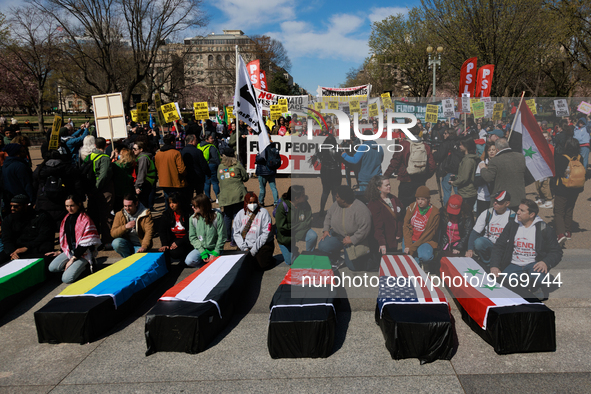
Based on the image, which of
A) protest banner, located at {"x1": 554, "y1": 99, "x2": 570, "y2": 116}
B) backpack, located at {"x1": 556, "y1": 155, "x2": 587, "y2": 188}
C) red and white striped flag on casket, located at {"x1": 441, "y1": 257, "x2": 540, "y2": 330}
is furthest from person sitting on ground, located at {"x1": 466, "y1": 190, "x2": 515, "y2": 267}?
backpack, located at {"x1": 556, "y1": 155, "x2": 587, "y2": 188}

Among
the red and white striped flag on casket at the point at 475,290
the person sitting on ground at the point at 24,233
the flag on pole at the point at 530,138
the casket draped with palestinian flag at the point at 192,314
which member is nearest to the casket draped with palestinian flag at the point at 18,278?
the person sitting on ground at the point at 24,233

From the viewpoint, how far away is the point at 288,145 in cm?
1209

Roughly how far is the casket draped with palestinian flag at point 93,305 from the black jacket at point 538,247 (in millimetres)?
4328

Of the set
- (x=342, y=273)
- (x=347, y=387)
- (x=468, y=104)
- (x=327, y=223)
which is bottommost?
(x=347, y=387)

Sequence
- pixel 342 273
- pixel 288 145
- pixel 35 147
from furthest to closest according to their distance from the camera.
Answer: pixel 35 147 < pixel 288 145 < pixel 342 273

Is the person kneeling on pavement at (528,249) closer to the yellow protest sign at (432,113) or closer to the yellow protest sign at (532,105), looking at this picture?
the yellow protest sign at (532,105)

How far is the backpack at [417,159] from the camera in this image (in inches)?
190

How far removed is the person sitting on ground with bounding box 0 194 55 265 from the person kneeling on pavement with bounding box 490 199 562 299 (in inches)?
247

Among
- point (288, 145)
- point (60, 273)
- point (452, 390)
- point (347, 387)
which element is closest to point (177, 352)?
point (347, 387)

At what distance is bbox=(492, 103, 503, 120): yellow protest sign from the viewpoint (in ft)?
21.1

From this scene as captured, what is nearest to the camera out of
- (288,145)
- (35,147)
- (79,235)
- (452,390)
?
(452,390)

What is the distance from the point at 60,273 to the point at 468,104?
6972 mm

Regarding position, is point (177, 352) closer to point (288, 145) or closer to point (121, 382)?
point (121, 382)

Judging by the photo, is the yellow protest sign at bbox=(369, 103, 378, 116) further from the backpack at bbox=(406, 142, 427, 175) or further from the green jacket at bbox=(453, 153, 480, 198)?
the green jacket at bbox=(453, 153, 480, 198)
